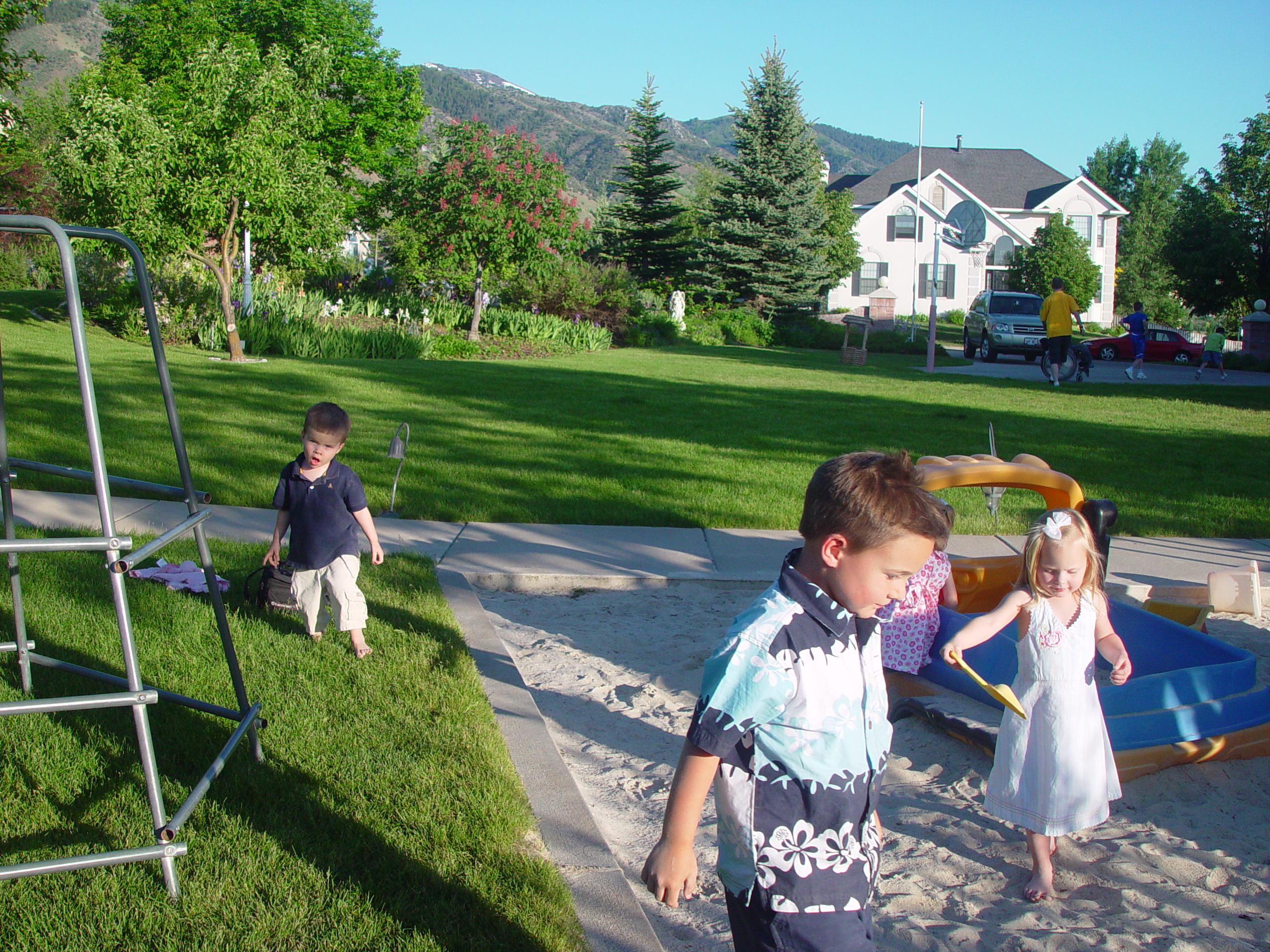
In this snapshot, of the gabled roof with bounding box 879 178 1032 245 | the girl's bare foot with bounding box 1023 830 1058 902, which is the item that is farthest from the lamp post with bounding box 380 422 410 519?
the gabled roof with bounding box 879 178 1032 245

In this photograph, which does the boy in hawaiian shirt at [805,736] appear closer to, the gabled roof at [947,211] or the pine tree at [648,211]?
the pine tree at [648,211]

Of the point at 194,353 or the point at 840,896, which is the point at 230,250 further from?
the point at 840,896

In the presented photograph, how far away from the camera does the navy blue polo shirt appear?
15.2ft

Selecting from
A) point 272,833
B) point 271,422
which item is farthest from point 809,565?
point 271,422

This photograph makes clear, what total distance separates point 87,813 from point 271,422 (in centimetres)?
823

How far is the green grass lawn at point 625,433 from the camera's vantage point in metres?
8.18

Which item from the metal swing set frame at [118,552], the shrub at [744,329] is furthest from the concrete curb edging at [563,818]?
the shrub at [744,329]

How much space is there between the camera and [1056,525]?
327cm

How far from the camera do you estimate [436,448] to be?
1016 centimetres

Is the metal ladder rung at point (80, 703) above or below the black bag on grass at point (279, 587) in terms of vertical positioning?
above

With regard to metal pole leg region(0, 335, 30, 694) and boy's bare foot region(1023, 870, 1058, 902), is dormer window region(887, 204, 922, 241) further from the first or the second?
metal pole leg region(0, 335, 30, 694)

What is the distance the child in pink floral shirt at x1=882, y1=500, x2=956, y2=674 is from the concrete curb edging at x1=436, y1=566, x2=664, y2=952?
5.38 ft

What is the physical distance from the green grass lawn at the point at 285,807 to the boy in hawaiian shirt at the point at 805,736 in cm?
95

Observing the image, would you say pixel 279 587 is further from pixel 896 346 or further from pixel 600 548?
pixel 896 346
